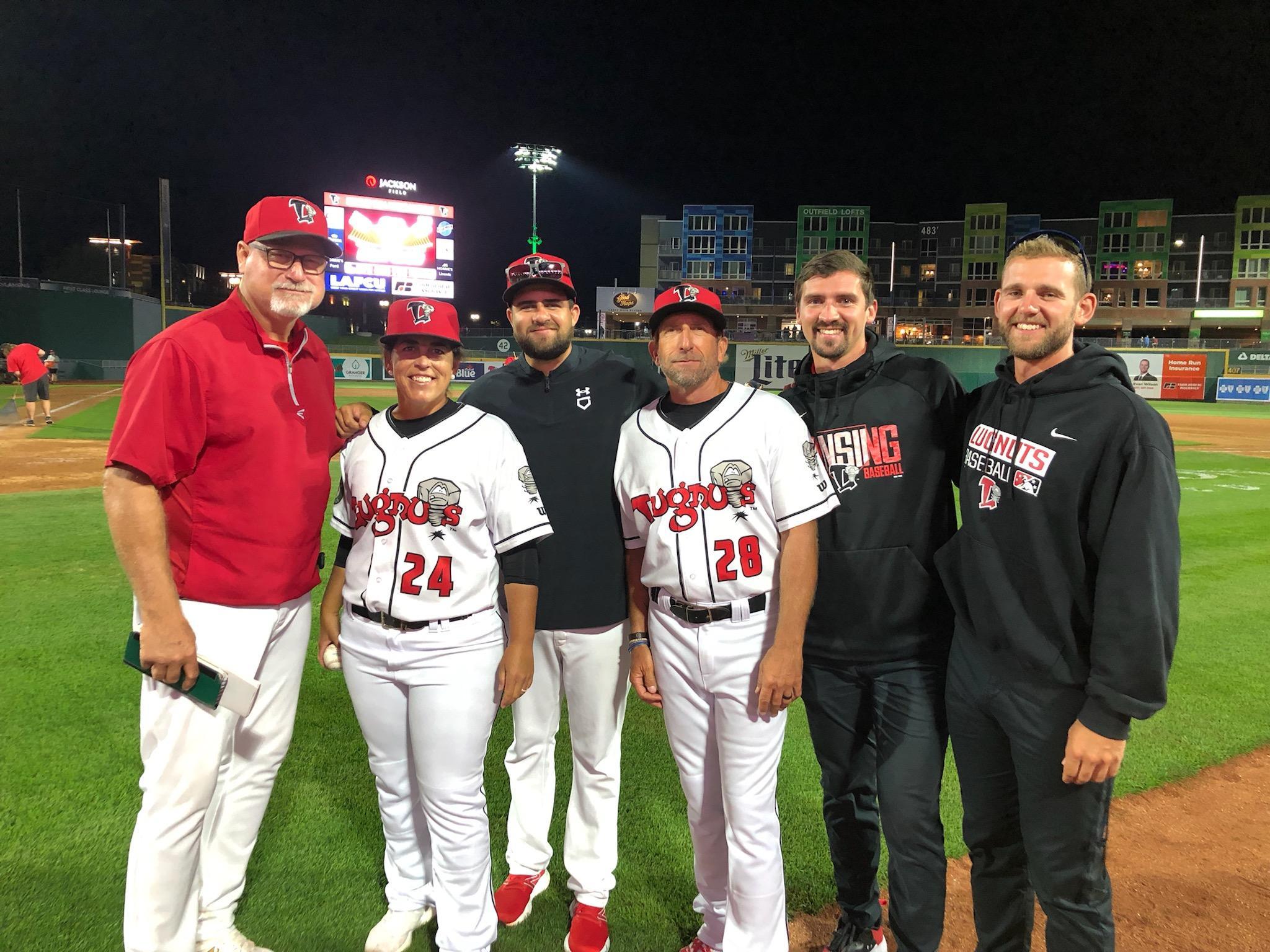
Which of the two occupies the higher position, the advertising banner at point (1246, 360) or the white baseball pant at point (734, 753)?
the advertising banner at point (1246, 360)

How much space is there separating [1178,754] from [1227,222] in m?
71.8

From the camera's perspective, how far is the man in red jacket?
16.8 m

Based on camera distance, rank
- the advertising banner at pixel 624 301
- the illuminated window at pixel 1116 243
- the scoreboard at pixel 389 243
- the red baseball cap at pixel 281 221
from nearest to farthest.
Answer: the red baseball cap at pixel 281 221
the scoreboard at pixel 389 243
the advertising banner at pixel 624 301
the illuminated window at pixel 1116 243

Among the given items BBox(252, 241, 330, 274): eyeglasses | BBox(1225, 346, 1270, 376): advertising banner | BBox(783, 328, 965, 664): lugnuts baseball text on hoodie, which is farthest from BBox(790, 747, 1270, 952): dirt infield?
BBox(1225, 346, 1270, 376): advertising banner

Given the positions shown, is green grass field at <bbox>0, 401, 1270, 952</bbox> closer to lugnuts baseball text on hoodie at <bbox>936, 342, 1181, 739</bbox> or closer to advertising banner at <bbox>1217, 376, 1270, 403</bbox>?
lugnuts baseball text on hoodie at <bbox>936, 342, 1181, 739</bbox>

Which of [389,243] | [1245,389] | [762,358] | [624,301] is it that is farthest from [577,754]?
[624,301]

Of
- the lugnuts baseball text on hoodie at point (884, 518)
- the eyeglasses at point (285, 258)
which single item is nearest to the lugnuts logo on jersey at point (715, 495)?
the lugnuts baseball text on hoodie at point (884, 518)

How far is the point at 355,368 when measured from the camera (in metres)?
35.2

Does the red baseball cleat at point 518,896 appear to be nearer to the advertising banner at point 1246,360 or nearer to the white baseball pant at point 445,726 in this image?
the white baseball pant at point 445,726

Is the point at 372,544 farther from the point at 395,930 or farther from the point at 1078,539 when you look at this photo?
the point at 1078,539

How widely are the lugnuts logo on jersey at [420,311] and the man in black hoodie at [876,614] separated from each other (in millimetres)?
1304

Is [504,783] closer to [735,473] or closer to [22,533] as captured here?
[735,473]

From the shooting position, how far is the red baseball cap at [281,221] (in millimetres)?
2500

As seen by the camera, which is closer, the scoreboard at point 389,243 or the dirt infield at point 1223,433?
the dirt infield at point 1223,433
